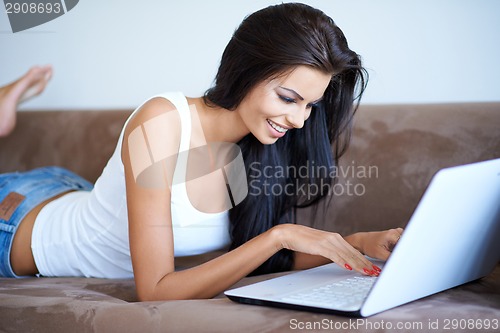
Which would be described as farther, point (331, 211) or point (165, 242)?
point (331, 211)

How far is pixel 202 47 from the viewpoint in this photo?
2287 millimetres

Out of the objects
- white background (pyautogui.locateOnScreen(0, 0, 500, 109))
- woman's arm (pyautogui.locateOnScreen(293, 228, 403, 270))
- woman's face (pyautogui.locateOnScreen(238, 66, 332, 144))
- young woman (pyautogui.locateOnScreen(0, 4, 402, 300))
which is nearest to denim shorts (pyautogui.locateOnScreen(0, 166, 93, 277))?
young woman (pyautogui.locateOnScreen(0, 4, 402, 300))

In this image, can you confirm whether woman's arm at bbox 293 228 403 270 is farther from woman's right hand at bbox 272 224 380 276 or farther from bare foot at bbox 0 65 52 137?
bare foot at bbox 0 65 52 137

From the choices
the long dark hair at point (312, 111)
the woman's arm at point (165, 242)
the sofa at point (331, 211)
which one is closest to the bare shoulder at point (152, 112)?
the woman's arm at point (165, 242)

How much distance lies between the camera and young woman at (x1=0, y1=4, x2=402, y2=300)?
1400 mm

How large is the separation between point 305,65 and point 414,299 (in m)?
0.52

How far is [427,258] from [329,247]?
0.24 metres

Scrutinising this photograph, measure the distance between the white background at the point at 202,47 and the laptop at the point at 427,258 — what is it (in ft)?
2.72

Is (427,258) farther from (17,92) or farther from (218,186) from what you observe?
(17,92)

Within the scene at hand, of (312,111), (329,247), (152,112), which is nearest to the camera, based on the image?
(329,247)

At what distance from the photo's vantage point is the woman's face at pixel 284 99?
1437 mm

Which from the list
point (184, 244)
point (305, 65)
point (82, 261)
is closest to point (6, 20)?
point (82, 261)

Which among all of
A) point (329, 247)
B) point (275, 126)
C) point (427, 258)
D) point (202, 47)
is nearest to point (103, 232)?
point (275, 126)

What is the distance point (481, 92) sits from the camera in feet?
6.64
